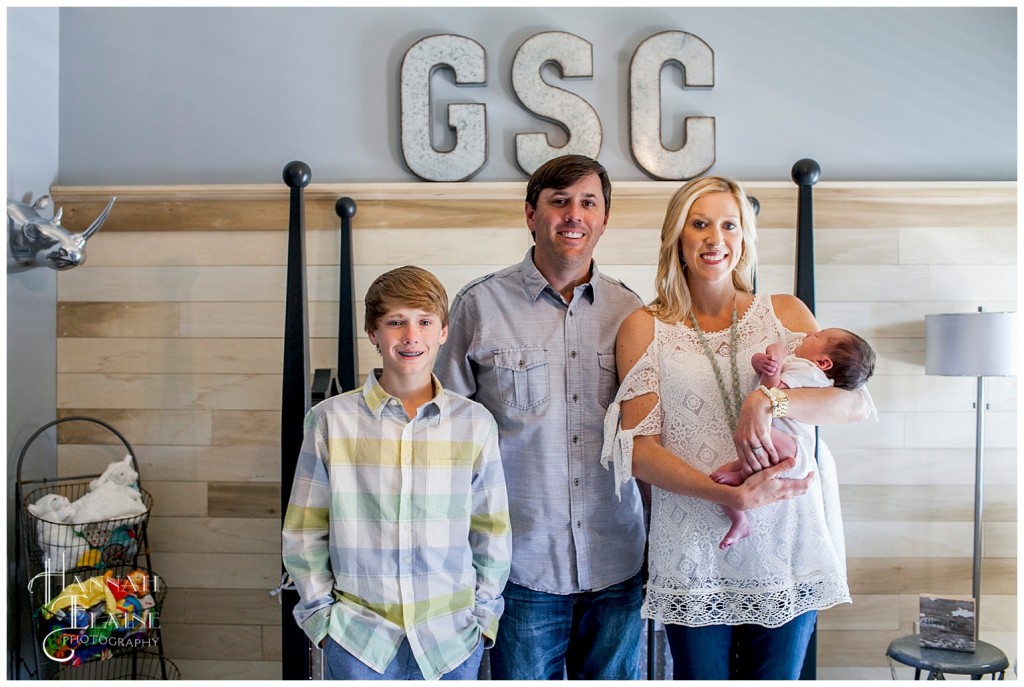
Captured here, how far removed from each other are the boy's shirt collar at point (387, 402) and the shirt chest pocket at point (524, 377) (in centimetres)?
16

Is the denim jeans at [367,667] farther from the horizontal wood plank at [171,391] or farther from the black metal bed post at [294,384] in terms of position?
the horizontal wood plank at [171,391]

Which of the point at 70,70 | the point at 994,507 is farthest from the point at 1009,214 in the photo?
the point at 70,70

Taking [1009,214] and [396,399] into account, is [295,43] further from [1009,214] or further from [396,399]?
[1009,214]

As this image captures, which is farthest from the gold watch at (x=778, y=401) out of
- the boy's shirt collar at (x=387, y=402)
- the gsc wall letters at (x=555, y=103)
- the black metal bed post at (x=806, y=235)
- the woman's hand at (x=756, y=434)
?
the gsc wall letters at (x=555, y=103)

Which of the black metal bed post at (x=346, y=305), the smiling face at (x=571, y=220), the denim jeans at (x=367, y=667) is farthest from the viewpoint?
the black metal bed post at (x=346, y=305)

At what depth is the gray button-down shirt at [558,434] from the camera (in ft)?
5.36

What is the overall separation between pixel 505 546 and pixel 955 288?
191 centimetres

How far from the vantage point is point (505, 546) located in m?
1.57

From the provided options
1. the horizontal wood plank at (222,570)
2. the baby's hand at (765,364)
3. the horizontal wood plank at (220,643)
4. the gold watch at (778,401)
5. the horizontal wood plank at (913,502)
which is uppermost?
the baby's hand at (765,364)

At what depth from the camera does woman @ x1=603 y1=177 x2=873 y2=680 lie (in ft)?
4.75

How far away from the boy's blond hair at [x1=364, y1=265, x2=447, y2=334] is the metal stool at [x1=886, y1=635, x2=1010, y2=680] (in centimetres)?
170

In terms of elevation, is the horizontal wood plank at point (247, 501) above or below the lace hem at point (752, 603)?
below

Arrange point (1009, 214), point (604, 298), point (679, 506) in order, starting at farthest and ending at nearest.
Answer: point (1009, 214)
point (604, 298)
point (679, 506)

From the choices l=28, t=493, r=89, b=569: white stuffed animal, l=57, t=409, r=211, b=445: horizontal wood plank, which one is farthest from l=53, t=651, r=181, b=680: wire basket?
l=57, t=409, r=211, b=445: horizontal wood plank
